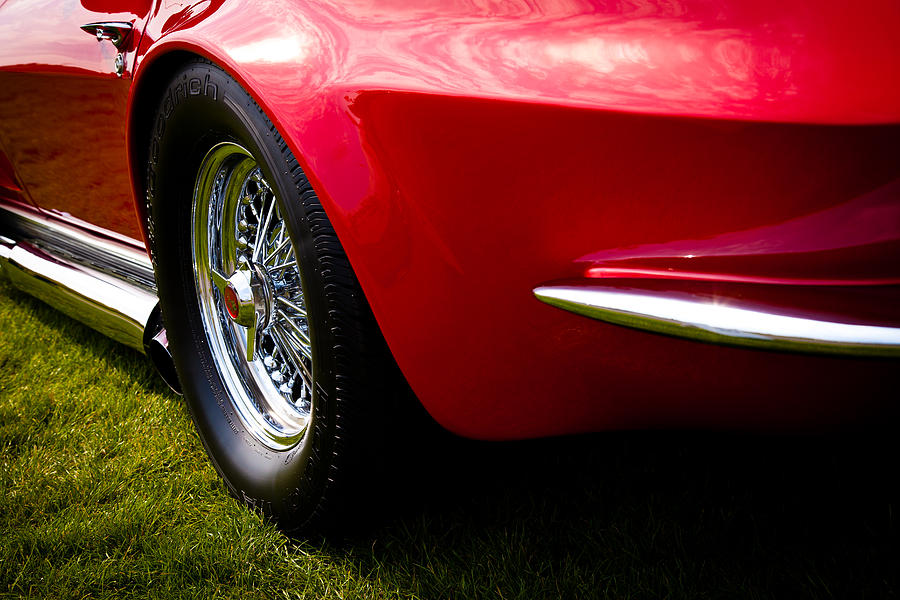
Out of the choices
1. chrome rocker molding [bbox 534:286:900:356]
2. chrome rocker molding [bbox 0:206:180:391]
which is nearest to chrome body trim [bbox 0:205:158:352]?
chrome rocker molding [bbox 0:206:180:391]

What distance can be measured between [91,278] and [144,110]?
0.75 meters

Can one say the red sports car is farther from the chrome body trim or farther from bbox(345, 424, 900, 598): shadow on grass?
the chrome body trim

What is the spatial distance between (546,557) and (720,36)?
0.99 m

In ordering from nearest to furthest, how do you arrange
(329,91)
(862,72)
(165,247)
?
(862,72) → (329,91) → (165,247)

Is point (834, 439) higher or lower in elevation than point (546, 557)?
higher

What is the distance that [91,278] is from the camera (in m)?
2.17

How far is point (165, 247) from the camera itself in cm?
176

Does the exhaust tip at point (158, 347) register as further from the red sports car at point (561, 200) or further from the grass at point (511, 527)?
the red sports car at point (561, 200)

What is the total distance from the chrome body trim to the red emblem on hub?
0.35 metres

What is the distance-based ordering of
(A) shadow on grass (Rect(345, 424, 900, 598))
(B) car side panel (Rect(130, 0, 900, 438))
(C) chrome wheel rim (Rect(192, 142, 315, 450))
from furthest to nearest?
(C) chrome wheel rim (Rect(192, 142, 315, 450)) < (A) shadow on grass (Rect(345, 424, 900, 598)) < (B) car side panel (Rect(130, 0, 900, 438))

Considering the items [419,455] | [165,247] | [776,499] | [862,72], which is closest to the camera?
[862,72]

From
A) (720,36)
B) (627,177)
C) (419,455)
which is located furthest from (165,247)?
(720,36)

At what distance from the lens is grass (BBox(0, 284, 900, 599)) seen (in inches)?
53.9

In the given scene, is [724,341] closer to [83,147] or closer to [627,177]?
[627,177]
